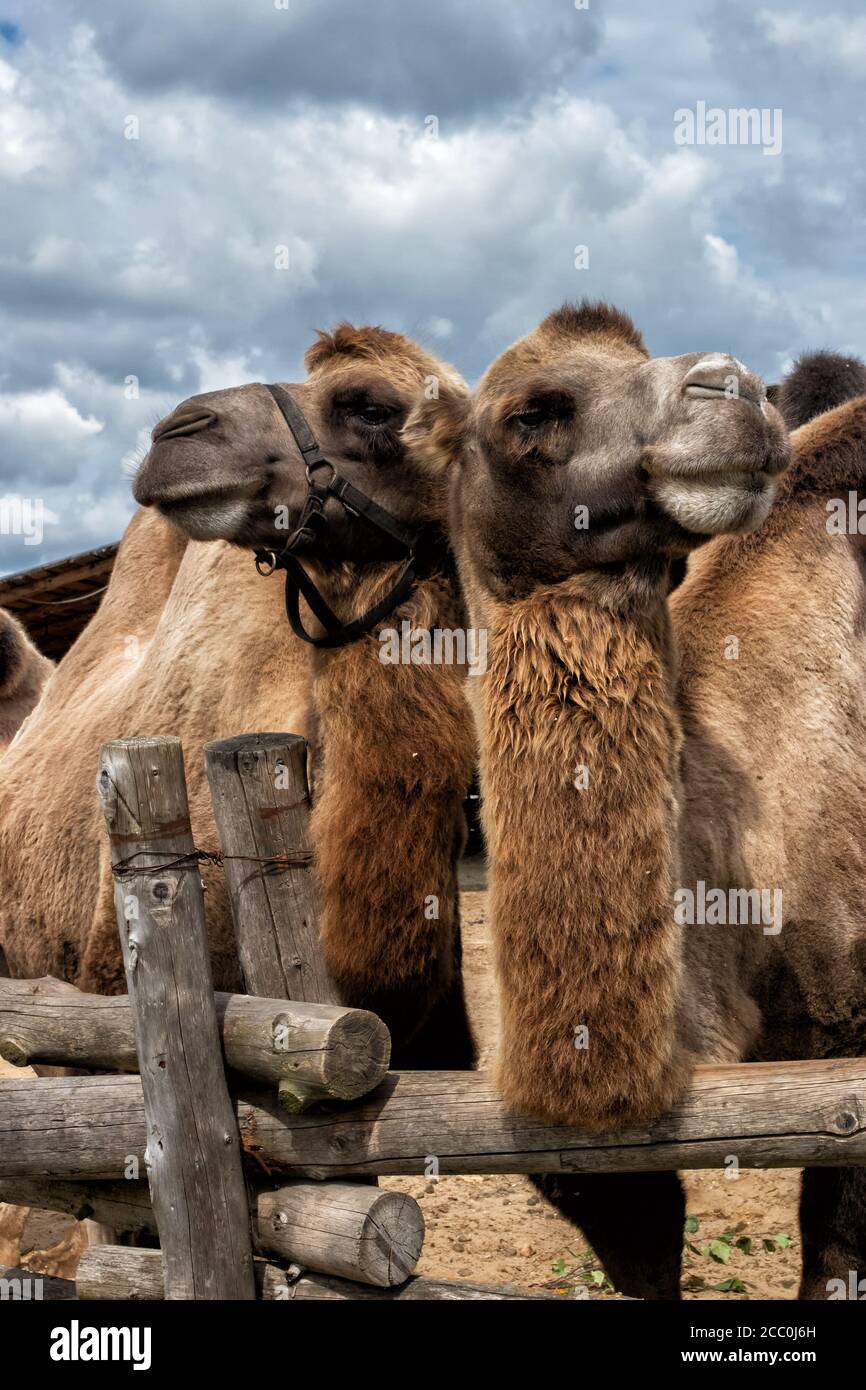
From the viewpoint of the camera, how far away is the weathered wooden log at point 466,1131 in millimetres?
3016

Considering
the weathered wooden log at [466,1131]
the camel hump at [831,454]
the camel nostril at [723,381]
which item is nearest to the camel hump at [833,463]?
A: the camel hump at [831,454]

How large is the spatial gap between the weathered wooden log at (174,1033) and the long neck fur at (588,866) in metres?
0.82

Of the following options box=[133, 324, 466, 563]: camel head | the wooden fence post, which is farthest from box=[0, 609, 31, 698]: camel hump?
the wooden fence post

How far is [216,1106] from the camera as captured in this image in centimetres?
347

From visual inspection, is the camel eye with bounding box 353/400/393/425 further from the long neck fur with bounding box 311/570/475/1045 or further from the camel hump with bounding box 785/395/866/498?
the camel hump with bounding box 785/395/866/498

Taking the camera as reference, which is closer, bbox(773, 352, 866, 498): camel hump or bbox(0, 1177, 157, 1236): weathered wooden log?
bbox(0, 1177, 157, 1236): weathered wooden log

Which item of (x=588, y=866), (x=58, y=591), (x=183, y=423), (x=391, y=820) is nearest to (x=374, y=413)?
(x=183, y=423)

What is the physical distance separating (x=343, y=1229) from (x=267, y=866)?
0.93 m

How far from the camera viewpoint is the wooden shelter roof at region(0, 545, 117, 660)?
11.8 metres

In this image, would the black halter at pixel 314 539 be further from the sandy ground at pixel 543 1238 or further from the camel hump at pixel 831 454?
the sandy ground at pixel 543 1238

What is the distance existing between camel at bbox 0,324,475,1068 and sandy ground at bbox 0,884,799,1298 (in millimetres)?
1472

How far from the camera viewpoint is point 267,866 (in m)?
3.69

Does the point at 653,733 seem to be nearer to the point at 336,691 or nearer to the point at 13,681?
the point at 336,691
